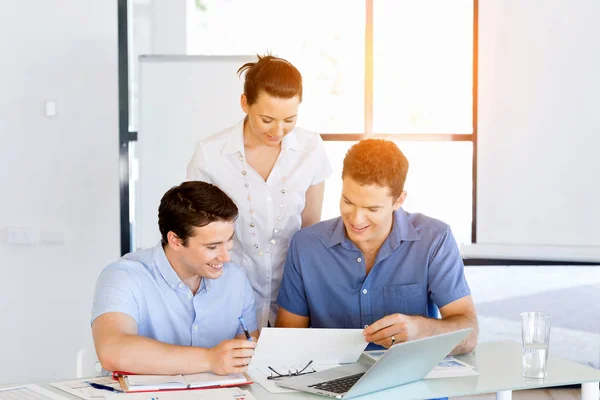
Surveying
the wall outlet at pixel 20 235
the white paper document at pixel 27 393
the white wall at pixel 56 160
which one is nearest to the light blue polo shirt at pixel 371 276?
the white paper document at pixel 27 393

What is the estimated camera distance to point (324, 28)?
4441 millimetres

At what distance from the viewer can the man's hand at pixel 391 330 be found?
199 cm

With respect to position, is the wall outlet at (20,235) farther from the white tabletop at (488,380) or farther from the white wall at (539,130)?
the white tabletop at (488,380)

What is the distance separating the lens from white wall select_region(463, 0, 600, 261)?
13.5 feet

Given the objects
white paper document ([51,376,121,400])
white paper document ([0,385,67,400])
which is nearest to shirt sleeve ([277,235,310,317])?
white paper document ([51,376,121,400])

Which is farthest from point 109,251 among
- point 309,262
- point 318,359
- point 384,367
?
point 384,367

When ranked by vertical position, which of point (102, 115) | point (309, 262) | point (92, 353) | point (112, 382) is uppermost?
point (102, 115)

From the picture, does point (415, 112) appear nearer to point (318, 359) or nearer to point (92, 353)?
point (92, 353)

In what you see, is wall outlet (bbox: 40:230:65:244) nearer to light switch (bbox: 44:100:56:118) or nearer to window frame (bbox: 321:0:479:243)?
light switch (bbox: 44:100:56:118)

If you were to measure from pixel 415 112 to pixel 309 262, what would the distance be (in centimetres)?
224


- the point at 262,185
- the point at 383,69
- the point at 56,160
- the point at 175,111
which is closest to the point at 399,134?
the point at 383,69

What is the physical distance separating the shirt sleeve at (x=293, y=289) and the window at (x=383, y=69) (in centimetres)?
200

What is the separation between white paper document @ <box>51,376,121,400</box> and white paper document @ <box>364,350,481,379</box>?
0.64 metres

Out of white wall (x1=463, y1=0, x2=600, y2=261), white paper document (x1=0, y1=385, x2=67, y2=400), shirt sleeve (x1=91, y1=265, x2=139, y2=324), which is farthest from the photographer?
white wall (x1=463, y1=0, x2=600, y2=261)
